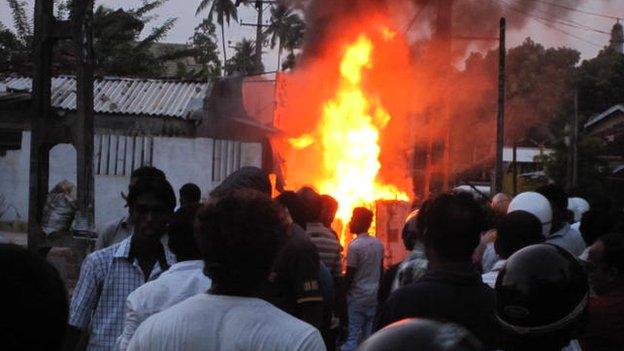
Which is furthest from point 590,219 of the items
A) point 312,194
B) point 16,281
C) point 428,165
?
point 428,165

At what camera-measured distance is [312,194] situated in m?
6.48

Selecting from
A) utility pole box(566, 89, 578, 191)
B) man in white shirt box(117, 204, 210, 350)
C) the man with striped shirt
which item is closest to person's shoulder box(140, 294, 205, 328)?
man in white shirt box(117, 204, 210, 350)

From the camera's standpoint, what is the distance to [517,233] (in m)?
4.40

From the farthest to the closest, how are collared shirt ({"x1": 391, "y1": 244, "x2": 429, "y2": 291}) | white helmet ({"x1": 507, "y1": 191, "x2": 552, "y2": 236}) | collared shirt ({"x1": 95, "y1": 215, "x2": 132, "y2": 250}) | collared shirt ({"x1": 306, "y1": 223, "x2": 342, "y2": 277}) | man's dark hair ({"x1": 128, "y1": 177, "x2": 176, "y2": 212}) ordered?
collared shirt ({"x1": 306, "y1": 223, "x2": 342, "y2": 277})
collared shirt ({"x1": 95, "y1": 215, "x2": 132, "y2": 250})
white helmet ({"x1": 507, "y1": 191, "x2": 552, "y2": 236})
collared shirt ({"x1": 391, "y1": 244, "x2": 429, "y2": 291})
man's dark hair ({"x1": 128, "y1": 177, "x2": 176, "y2": 212})

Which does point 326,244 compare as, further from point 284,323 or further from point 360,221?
point 284,323

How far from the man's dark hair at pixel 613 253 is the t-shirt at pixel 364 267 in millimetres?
4508

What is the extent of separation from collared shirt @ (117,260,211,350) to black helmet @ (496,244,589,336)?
4.22 feet

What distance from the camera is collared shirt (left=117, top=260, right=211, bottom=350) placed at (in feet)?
11.7

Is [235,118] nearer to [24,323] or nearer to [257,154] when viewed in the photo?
[257,154]

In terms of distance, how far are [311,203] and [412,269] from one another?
1.30 meters

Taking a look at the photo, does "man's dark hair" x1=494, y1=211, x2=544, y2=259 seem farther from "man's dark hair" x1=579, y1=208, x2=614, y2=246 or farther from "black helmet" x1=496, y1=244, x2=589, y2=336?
"man's dark hair" x1=579, y1=208, x2=614, y2=246

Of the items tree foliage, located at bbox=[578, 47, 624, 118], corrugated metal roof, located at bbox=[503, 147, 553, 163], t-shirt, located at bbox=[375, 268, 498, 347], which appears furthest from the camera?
corrugated metal roof, located at bbox=[503, 147, 553, 163]

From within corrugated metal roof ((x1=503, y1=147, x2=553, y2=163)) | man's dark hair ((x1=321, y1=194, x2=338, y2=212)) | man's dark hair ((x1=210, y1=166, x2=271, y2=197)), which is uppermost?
corrugated metal roof ((x1=503, y1=147, x2=553, y2=163))

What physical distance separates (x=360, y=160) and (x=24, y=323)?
70.2ft
